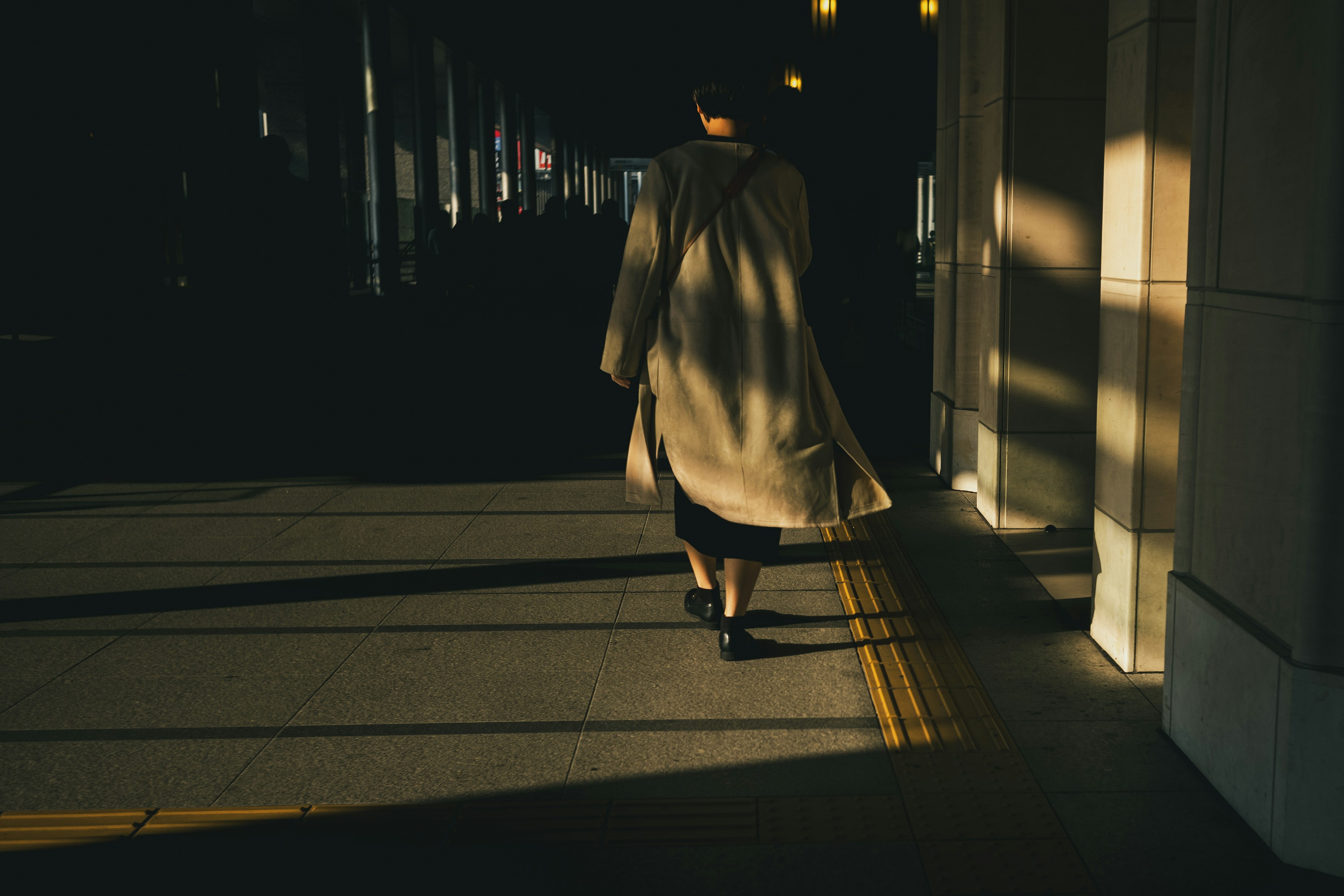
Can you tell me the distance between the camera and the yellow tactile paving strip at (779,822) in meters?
2.33

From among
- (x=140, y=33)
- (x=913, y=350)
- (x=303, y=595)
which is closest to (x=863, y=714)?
(x=303, y=595)

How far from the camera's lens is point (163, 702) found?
323cm

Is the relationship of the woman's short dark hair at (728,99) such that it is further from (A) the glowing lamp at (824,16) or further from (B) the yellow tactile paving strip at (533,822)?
(A) the glowing lamp at (824,16)

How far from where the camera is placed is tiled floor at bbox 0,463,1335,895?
8.09 ft

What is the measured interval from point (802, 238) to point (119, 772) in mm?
2401

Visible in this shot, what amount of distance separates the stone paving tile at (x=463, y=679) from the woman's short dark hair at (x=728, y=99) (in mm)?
1713

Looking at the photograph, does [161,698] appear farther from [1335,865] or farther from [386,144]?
[386,144]

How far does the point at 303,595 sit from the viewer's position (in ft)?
14.1

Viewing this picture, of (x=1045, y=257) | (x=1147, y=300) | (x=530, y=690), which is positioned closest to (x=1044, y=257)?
(x=1045, y=257)

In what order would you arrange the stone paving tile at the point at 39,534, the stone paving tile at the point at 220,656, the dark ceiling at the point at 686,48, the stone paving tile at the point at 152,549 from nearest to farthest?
1. the stone paving tile at the point at 220,656
2. the stone paving tile at the point at 152,549
3. the stone paving tile at the point at 39,534
4. the dark ceiling at the point at 686,48

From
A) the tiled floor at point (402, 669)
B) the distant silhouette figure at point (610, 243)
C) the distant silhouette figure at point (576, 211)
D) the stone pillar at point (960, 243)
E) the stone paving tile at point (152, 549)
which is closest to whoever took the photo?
the tiled floor at point (402, 669)

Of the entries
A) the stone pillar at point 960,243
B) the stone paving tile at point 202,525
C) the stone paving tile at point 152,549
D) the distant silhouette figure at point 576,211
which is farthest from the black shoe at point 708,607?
the distant silhouette figure at point 576,211

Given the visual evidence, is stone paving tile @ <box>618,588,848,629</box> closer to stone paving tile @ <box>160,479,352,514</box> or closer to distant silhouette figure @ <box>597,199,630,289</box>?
stone paving tile @ <box>160,479,352,514</box>

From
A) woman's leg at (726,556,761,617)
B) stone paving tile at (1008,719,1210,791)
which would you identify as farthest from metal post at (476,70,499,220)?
stone paving tile at (1008,719,1210,791)
